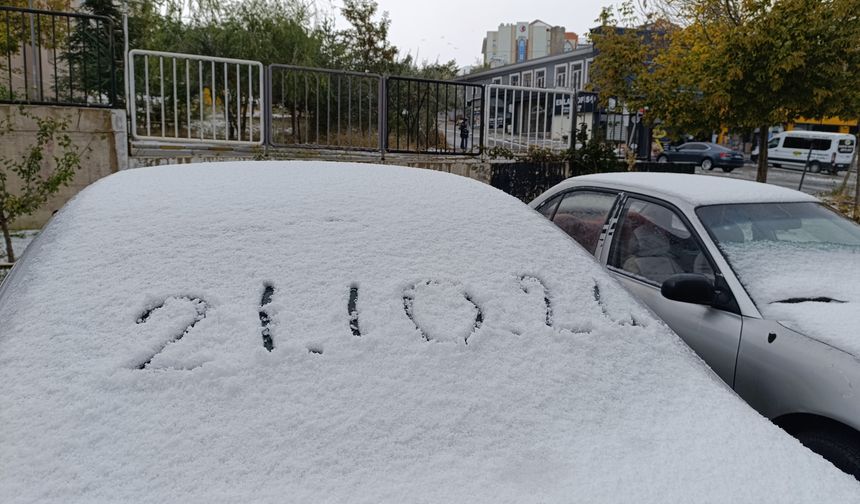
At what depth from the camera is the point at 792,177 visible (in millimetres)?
30031

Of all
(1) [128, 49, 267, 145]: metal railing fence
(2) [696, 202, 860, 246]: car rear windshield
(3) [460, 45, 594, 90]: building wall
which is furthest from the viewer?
(3) [460, 45, 594, 90]: building wall

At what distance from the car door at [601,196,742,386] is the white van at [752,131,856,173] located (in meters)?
31.4

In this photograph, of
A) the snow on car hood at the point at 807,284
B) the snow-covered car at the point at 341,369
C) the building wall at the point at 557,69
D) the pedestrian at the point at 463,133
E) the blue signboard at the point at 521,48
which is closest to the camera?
the snow-covered car at the point at 341,369

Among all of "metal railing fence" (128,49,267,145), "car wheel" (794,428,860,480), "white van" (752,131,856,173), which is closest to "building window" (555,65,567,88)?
"white van" (752,131,856,173)

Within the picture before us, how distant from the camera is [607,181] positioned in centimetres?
411

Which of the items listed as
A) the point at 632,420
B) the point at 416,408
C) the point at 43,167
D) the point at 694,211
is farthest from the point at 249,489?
the point at 43,167

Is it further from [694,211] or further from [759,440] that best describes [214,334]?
[694,211]

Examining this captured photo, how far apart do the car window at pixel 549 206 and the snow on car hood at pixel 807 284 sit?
146cm

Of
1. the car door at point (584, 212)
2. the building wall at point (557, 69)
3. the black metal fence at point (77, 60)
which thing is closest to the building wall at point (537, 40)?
the building wall at point (557, 69)

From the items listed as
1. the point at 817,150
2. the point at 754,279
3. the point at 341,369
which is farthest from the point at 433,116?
the point at 817,150

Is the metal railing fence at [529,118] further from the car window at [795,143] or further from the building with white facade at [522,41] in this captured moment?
the building with white facade at [522,41]

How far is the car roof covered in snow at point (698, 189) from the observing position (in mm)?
3500

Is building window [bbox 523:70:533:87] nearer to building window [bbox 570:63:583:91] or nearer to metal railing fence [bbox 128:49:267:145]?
building window [bbox 570:63:583:91]

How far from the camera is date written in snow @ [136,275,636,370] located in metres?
1.70
